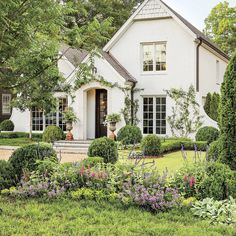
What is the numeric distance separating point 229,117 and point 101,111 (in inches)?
577

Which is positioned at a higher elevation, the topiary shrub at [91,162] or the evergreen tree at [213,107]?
the evergreen tree at [213,107]

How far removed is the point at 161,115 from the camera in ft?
73.0

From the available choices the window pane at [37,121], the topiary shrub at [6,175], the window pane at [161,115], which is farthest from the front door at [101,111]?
the topiary shrub at [6,175]

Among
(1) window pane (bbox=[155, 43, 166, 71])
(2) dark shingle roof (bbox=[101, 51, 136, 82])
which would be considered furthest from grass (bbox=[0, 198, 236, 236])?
(1) window pane (bbox=[155, 43, 166, 71])

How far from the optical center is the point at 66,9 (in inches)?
273

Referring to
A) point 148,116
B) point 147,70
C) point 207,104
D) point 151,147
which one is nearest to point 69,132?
point 148,116

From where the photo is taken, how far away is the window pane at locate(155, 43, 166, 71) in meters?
22.5

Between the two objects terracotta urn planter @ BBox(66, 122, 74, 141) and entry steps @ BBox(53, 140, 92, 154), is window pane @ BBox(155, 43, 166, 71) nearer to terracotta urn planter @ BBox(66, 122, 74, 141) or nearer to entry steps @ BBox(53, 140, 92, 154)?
terracotta urn planter @ BBox(66, 122, 74, 141)

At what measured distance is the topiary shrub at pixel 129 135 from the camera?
20047mm

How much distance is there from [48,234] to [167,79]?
57.5ft

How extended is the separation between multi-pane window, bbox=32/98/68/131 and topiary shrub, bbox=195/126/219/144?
316 inches

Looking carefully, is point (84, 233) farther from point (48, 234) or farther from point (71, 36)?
point (71, 36)

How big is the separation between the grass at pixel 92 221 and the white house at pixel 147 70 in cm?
1511

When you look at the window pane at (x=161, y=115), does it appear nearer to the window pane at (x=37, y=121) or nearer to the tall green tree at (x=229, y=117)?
the window pane at (x=37, y=121)
